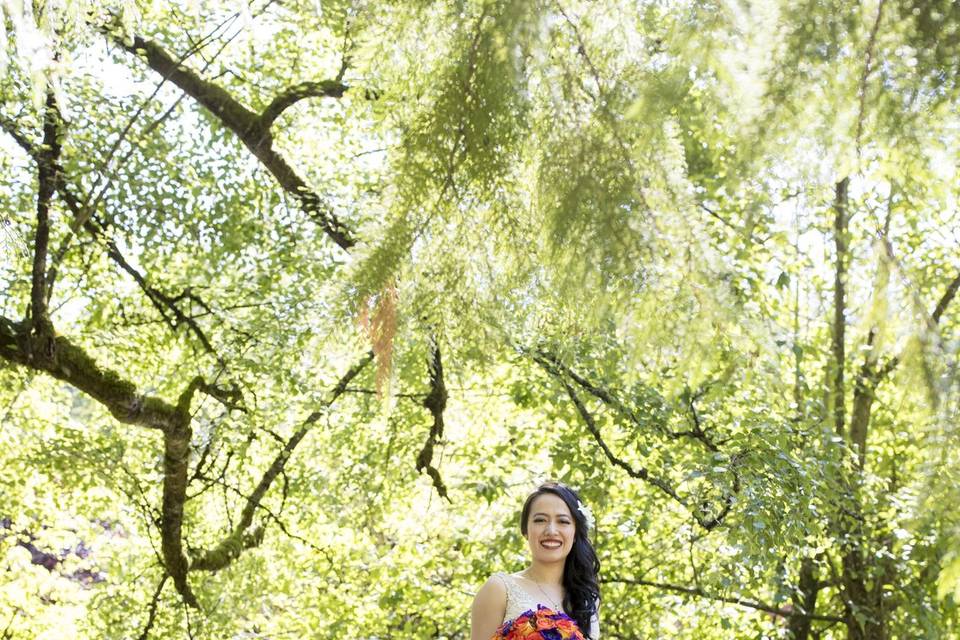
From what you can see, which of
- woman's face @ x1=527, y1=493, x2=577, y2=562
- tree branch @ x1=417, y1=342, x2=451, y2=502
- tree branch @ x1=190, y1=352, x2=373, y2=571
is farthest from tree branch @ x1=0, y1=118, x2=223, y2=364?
woman's face @ x1=527, y1=493, x2=577, y2=562

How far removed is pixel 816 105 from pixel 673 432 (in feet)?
13.8

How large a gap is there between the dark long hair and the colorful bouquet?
0.09m

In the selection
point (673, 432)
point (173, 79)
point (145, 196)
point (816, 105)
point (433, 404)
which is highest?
point (173, 79)

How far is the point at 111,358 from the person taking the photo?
6668mm

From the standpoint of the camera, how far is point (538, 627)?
3033mm

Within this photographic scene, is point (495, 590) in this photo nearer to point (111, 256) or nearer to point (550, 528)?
point (550, 528)

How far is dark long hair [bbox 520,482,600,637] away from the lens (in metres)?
3.19

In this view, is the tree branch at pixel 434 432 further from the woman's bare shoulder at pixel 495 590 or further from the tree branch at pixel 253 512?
the woman's bare shoulder at pixel 495 590

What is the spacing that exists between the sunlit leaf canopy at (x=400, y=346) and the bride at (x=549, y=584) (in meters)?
0.50

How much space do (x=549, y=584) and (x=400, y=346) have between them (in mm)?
1788

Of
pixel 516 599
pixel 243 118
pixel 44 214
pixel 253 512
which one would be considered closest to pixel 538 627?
pixel 516 599

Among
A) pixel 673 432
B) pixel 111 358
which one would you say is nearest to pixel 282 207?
pixel 111 358

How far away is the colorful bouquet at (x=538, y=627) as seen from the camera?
3.02 m

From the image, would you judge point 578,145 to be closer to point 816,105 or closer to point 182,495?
point 816,105
